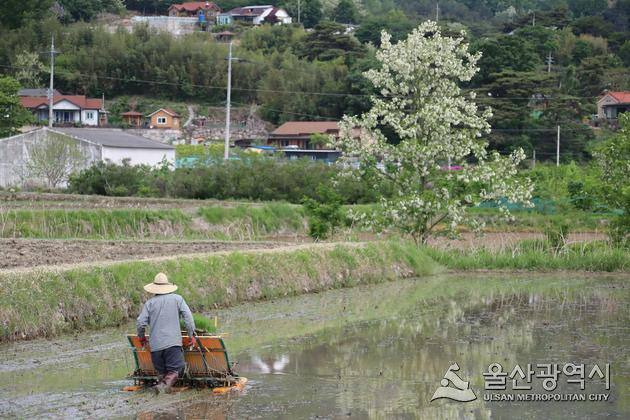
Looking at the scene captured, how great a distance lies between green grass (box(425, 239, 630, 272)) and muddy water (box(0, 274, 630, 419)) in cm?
595

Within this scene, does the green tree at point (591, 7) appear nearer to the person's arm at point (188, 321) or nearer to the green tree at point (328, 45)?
the green tree at point (328, 45)

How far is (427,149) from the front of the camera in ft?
99.2

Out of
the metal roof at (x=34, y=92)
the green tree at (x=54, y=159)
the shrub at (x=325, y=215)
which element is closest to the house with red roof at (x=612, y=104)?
the metal roof at (x=34, y=92)

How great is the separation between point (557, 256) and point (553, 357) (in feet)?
48.9

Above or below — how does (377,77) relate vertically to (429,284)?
above

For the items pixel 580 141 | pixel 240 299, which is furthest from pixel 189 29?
pixel 240 299

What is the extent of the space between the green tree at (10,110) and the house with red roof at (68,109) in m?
13.8

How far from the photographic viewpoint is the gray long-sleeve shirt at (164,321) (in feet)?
41.3

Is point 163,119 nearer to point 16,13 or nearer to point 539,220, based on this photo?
point 16,13

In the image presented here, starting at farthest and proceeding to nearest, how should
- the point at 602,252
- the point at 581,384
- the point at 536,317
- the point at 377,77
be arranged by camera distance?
the point at 377,77 → the point at 602,252 → the point at 536,317 → the point at 581,384

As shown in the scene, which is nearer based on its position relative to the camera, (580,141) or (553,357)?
(553,357)

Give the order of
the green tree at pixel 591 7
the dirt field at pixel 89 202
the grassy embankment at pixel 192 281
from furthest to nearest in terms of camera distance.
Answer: the green tree at pixel 591 7
the dirt field at pixel 89 202
the grassy embankment at pixel 192 281

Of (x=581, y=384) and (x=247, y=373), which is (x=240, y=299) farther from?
(x=581, y=384)

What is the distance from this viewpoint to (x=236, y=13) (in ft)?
430
